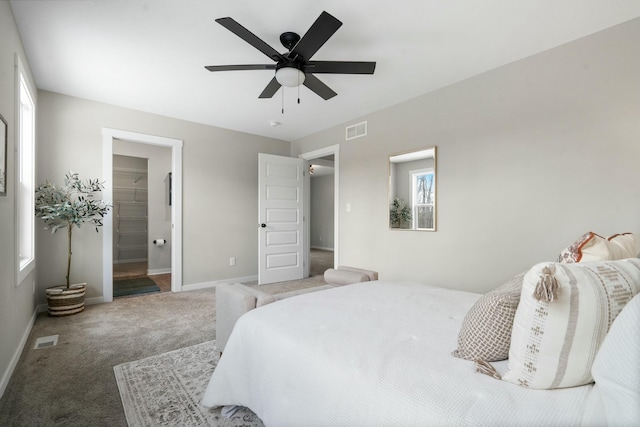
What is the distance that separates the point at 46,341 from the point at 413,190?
12.8ft

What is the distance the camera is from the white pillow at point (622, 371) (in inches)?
25.4

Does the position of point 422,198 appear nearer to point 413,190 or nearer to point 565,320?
point 413,190

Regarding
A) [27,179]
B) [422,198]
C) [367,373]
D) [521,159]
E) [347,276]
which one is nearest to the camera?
[367,373]

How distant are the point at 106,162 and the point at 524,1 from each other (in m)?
4.55

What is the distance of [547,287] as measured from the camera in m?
0.87

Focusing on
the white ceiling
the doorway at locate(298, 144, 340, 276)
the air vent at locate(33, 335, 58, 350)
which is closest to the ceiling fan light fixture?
the white ceiling

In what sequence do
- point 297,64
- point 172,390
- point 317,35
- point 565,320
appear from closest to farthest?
point 565,320, point 172,390, point 317,35, point 297,64

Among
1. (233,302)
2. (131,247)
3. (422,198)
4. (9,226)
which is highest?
(422,198)

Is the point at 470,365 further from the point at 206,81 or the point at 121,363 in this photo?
the point at 206,81

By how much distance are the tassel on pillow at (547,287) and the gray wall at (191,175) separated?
450 cm

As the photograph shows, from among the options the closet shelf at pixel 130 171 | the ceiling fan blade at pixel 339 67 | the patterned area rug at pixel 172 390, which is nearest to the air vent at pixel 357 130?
the ceiling fan blade at pixel 339 67

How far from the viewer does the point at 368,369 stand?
104cm

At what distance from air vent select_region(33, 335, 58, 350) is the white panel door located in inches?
101

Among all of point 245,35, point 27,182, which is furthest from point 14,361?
point 245,35
